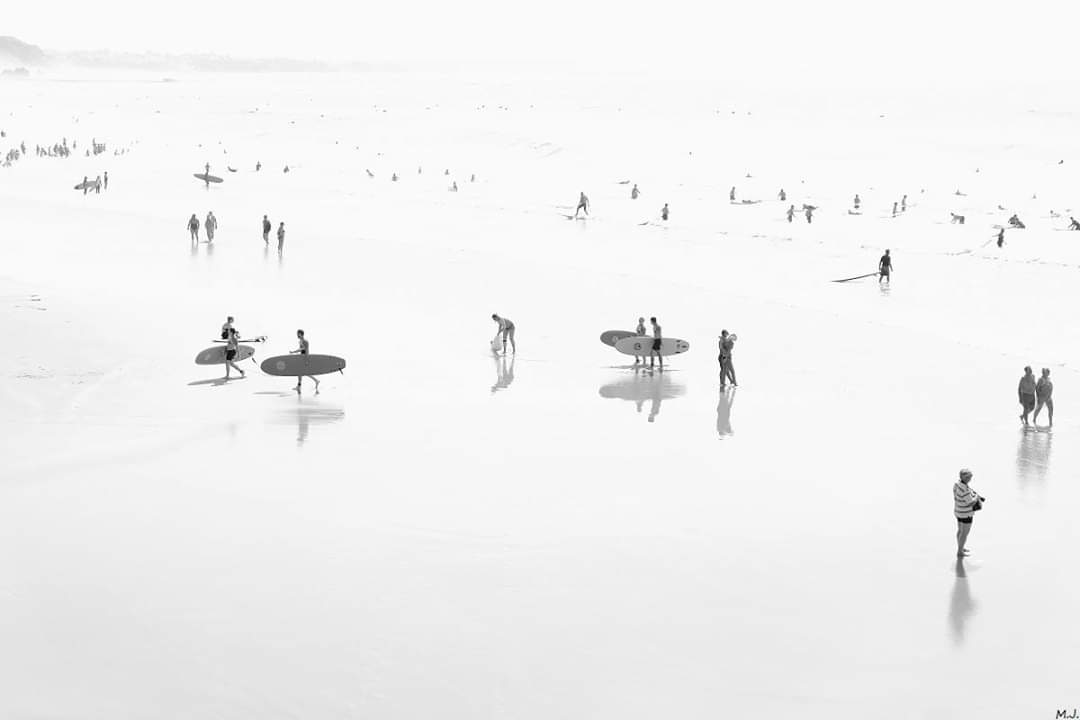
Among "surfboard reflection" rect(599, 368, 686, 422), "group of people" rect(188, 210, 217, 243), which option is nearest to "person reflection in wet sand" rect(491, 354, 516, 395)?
"surfboard reflection" rect(599, 368, 686, 422)

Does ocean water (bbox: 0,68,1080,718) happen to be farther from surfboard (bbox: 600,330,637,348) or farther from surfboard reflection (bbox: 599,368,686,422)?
surfboard (bbox: 600,330,637,348)

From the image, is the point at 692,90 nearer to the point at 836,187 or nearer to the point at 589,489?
the point at 836,187

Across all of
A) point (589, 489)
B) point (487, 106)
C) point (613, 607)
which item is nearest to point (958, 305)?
point (589, 489)

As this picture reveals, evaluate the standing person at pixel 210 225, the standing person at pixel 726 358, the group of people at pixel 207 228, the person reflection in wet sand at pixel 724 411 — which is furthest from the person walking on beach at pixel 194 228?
the person reflection in wet sand at pixel 724 411

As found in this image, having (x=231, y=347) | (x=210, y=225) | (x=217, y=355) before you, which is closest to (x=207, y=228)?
(x=210, y=225)

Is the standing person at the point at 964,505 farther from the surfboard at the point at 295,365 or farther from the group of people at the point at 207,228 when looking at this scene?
the group of people at the point at 207,228

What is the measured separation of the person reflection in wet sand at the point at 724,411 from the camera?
20.5 meters

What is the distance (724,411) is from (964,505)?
7913 millimetres

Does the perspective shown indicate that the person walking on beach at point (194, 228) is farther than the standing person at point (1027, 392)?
Yes

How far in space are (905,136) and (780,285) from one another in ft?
138

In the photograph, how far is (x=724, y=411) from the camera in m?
21.9

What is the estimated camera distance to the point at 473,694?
11133mm

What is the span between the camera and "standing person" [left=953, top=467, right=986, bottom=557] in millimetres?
14172

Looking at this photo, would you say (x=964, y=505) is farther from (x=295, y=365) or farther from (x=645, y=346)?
(x=295, y=365)
